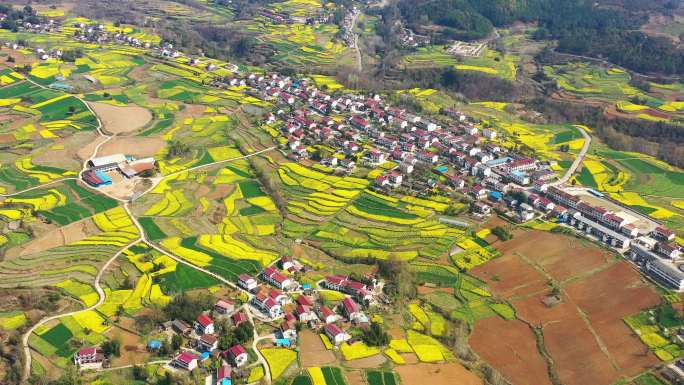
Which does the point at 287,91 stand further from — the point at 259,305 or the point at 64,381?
the point at 64,381

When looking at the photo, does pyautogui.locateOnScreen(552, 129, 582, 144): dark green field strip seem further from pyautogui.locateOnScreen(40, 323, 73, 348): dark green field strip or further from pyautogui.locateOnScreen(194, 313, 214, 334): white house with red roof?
pyautogui.locateOnScreen(40, 323, 73, 348): dark green field strip

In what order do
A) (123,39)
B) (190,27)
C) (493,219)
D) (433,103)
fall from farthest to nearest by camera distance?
(190,27)
(123,39)
(433,103)
(493,219)

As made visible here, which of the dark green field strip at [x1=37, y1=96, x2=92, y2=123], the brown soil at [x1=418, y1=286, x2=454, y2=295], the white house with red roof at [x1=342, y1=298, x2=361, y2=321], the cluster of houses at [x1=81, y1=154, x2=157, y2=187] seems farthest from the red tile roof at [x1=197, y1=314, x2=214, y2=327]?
the dark green field strip at [x1=37, y1=96, x2=92, y2=123]

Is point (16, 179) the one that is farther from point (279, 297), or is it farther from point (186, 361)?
point (186, 361)

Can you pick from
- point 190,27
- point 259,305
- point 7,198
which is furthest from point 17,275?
point 190,27

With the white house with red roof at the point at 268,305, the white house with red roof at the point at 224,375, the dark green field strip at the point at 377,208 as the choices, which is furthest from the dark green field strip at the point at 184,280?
the dark green field strip at the point at 377,208

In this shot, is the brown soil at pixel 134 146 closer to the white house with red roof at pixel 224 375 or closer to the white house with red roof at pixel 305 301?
the white house with red roof at pixel 305 301

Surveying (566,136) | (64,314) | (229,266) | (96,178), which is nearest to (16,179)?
(96,178)
